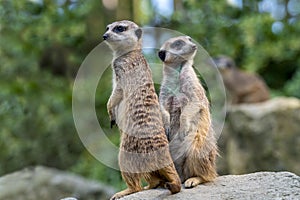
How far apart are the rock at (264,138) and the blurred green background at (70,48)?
153 centimetres

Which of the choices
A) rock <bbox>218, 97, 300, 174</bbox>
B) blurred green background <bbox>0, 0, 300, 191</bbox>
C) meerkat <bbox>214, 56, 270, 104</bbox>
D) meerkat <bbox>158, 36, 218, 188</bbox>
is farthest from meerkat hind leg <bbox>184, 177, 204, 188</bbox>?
meerkat <bbox>214, 56, 270, 104</bbox>

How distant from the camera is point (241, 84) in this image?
1054cm

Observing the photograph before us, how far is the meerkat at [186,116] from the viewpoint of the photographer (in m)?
3.19

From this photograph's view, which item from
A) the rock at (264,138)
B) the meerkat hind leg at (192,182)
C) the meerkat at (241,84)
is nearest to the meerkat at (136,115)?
the meerkat hind leg at (192,182)

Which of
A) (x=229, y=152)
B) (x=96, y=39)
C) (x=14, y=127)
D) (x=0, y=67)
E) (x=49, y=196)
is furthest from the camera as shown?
(x=96, y=39)

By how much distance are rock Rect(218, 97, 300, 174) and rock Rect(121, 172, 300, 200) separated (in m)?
3.98

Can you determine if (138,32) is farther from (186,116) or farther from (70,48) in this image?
(70,48)

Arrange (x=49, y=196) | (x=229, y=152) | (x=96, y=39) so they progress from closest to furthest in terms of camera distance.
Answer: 1. (x=49, y=196)
2. (x=229, y=152)
3. (x=96, y=39)

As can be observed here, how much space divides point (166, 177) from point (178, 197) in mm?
106

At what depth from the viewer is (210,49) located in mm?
9578

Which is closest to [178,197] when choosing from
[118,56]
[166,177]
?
[166,177]

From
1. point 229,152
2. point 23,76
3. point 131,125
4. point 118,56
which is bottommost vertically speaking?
point 229,152

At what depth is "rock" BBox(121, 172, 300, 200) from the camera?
3.03 m

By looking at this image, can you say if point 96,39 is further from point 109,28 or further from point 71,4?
point 109,28
